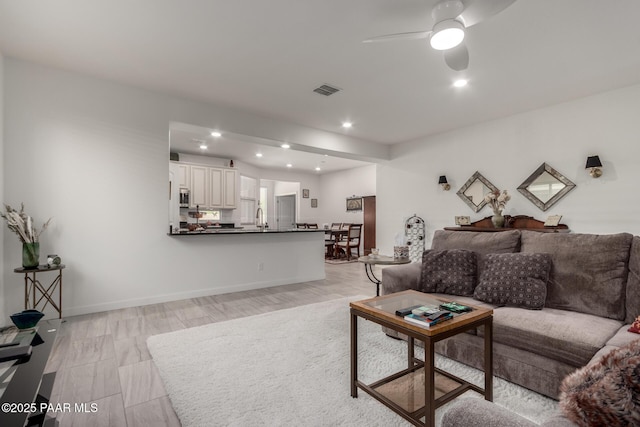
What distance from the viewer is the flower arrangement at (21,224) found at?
9.42 ft

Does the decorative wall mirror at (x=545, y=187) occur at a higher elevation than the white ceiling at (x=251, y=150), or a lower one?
lower

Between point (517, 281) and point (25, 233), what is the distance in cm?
434

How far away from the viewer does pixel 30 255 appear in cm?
293

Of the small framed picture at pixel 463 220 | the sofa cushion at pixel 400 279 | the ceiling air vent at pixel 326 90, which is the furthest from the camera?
the small framed picture at pixel 463 220

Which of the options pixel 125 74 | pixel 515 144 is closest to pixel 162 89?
pixel 125 74

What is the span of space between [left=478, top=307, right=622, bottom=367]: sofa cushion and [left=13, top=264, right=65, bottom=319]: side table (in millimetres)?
3840

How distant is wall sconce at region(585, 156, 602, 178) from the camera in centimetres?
395

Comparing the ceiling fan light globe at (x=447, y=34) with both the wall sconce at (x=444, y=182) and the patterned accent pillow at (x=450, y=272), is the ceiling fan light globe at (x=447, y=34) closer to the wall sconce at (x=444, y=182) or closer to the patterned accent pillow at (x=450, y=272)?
the patterned accent pillow at (x=450, y=272)

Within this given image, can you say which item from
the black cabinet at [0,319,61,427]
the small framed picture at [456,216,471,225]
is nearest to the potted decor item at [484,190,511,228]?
the small framed picture at [456,216,471,225]

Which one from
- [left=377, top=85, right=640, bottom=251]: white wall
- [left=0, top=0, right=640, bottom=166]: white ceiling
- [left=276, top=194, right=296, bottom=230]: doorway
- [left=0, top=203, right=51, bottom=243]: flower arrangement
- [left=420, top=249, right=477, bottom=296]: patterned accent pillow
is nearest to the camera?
[left=0, top=0, right=640, bottom=166]: white ceiling

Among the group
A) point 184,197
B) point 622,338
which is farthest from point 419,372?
point 184,197

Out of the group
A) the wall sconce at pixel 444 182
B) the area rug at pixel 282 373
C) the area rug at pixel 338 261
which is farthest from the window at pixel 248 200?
the area rug at pixel 282 373

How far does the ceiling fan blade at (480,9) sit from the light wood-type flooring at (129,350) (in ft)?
9.99

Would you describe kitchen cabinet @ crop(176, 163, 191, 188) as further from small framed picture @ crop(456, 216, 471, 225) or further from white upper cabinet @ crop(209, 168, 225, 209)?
small framed picture @ crop(456, 216, 471, 225)
